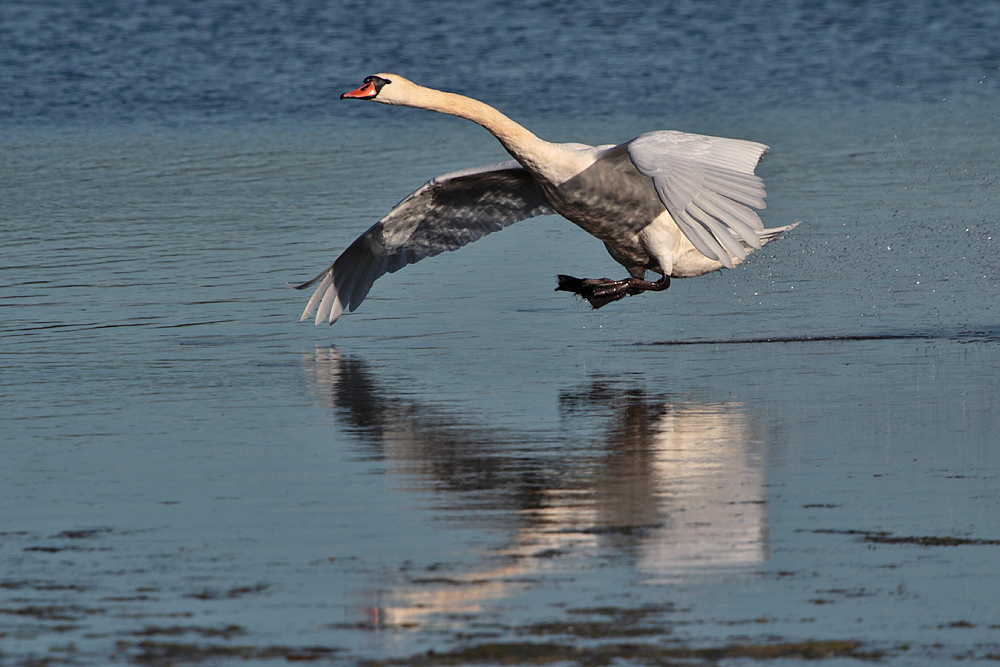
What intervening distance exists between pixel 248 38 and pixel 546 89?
312 inches

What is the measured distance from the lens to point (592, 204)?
9500mm

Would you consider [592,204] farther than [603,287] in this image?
No

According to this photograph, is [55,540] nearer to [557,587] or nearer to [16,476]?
[16,476]

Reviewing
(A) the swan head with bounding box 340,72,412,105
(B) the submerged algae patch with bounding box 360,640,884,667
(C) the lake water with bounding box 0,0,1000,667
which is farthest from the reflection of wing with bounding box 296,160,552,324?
(B) the submerged algae patch with bounding box 360,640,884,667

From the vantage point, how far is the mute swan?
25.1ft

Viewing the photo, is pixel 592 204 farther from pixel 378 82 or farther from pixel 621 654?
pixel 621 654

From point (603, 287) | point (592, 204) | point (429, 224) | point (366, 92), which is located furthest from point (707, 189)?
point (429, 224)

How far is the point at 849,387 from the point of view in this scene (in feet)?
26.9

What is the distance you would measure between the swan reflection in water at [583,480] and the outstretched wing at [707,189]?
0.84 meters

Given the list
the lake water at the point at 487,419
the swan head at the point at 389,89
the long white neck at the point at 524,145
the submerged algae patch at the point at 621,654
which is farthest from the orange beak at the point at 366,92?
the submerged algae patch at the point at 621,654

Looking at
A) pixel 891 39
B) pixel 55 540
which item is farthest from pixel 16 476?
pixel 891 39

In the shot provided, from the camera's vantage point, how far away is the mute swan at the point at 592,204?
7.64 meters

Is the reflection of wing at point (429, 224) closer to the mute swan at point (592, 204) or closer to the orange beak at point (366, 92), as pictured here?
the mute swan at point (592, 204)

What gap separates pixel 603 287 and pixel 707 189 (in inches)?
82.1
